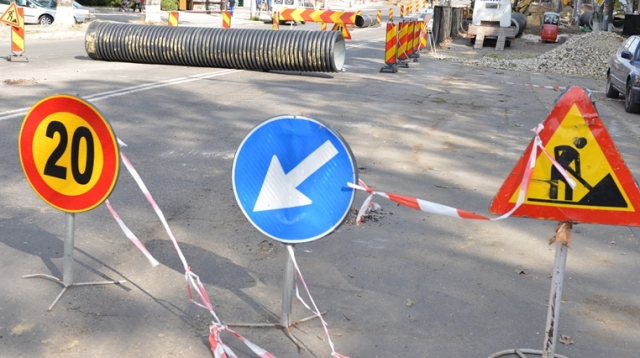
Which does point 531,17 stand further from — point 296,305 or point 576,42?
point 296,305

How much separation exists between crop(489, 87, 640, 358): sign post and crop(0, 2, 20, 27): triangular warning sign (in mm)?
17056

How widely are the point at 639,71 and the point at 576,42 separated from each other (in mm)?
14087

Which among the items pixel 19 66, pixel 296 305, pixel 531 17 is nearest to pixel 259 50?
pixel 19 66

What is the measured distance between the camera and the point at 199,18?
4806cm

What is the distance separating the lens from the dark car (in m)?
16.5

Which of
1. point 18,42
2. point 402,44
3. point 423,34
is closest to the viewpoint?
point 18,42

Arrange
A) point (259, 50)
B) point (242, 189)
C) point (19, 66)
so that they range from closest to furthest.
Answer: point (242, 189) → point (19, 66) → point (259, 50)

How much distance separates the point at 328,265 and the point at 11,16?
15305mm

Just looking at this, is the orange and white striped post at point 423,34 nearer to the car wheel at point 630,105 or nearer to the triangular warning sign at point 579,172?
the car wheel at point 630,105

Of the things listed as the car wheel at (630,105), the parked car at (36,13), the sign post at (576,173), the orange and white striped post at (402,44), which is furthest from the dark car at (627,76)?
the parked car at (36,13)

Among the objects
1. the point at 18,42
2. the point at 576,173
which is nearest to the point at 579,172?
the point at 576,173

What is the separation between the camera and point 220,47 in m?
19.8

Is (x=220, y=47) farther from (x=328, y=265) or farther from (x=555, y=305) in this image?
(x=555, y=305)

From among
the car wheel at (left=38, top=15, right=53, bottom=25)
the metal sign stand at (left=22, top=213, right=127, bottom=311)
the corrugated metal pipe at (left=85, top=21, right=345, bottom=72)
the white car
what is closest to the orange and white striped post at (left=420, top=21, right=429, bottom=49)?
the corrugated metal pipe at (left=85, top=21, right=345, bottom=72)
